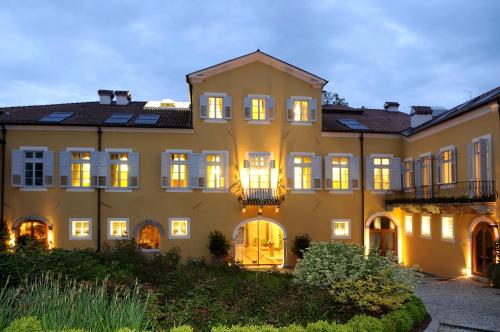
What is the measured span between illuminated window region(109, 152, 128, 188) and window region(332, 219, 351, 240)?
9.63 meters

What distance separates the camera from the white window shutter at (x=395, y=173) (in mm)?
21406

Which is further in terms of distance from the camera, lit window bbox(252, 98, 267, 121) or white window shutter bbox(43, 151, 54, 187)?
lit window bbox(252, 98, 267, 121)

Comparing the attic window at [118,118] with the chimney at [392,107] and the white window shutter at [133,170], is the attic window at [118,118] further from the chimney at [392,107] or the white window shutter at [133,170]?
the chimney at [392,107]

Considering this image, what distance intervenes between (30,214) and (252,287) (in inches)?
533

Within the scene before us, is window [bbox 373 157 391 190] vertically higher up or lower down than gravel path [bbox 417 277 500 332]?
higher up

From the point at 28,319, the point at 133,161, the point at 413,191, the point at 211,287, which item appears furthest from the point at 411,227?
the point at 28,319

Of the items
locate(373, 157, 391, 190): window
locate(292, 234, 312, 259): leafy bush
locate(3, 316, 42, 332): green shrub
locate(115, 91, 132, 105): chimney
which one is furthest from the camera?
locate(115, 91, 132, 105): chimney

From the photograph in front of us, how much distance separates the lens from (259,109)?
2092cm

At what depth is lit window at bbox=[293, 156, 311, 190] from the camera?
68.4ft

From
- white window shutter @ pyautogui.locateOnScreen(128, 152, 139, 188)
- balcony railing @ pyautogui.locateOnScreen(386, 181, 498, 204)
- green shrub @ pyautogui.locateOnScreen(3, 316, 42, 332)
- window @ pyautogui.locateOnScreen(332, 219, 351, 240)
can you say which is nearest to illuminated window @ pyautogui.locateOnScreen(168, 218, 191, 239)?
white window shutter @ pyautogui.locateOnScreen(128, 152, 139, 188)

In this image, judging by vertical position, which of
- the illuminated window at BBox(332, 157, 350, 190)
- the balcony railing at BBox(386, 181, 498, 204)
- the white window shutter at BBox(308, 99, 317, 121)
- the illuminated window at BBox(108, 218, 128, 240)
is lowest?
the illuminated window at BBox(108, 218, 128, 240)

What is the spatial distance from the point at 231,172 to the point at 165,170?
9.53 ft

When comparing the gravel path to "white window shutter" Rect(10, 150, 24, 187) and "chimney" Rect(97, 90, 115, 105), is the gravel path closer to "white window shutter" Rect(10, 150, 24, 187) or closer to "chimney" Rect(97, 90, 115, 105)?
"white window shutter" Rect(10, 150, 24, 187)

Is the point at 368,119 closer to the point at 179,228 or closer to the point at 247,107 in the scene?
the point at 247,107
